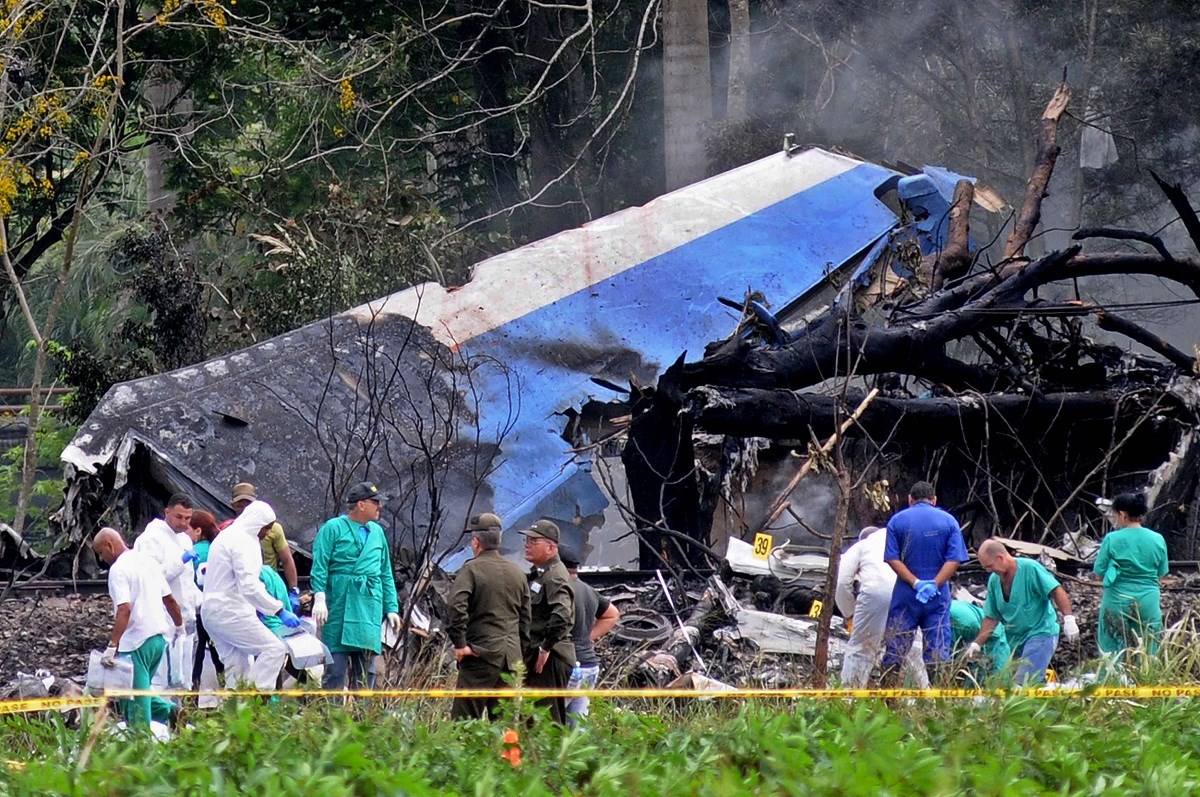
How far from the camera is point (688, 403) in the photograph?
34.6ft

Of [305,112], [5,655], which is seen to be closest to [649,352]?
[5,655]

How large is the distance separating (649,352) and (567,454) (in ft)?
4.98

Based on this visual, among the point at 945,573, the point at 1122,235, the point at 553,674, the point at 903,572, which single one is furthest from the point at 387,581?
the point at 1122,235

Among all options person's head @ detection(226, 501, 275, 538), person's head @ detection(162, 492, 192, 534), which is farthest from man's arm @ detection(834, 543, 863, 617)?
person's head @ detection(162, 492, 192, 534)

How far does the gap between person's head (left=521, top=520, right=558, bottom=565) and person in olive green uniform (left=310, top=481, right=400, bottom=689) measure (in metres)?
1.42

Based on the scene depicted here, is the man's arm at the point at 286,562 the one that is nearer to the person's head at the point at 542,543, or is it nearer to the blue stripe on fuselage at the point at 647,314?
the blue stripe on fuselage at the point at 647,314

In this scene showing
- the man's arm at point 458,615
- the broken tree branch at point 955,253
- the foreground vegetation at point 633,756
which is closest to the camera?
the foreground vegetation at point 633,756

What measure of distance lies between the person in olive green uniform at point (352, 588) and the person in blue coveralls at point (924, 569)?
9.72ft

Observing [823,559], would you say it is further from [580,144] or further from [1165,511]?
[580,144]

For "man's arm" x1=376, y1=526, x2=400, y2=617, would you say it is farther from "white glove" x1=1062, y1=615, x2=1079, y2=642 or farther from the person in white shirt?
"white glove" x1=1062, y1=615, x2=1079, y2=642

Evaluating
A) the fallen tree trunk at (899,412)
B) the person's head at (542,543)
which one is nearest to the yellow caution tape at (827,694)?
the person's head at (542,543)

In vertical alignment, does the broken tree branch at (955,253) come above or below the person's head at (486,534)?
above

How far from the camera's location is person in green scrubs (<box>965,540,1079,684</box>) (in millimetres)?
8133

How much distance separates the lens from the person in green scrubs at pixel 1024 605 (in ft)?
26.7
